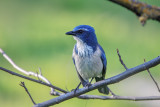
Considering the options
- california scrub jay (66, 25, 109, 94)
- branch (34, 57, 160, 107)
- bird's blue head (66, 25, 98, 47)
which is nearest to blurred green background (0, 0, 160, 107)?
california scrub jay (66, 25, 109, 94)

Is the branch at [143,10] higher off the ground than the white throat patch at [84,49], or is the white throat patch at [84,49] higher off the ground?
the branch at [143,10]

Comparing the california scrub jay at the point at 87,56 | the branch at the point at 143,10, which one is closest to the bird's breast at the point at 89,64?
the california scrub jay at the point at 87,56

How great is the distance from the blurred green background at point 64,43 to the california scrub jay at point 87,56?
79.4 inches

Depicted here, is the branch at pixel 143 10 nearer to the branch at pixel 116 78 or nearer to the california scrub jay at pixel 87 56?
the branch at pixel 116 78

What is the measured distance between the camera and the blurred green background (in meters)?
7.30

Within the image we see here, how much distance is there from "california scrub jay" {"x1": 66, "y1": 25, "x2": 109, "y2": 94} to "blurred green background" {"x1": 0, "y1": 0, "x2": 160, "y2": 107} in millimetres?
2016

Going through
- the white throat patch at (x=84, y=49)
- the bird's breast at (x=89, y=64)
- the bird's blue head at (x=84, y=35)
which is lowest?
the bird's breast at (x=89, y=64)

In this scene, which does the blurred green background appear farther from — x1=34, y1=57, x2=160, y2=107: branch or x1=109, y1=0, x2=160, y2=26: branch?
x1=109, y1=0, x2=160, y2=26: branch

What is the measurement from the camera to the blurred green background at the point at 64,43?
7297 millimetres

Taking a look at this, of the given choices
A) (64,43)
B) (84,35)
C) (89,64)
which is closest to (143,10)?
(89,64)

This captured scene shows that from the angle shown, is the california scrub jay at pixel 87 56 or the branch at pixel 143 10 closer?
the branch at pixel 143 10

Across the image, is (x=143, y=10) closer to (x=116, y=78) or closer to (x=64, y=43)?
(x=116, y=78)

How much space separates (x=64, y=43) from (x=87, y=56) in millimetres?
4295

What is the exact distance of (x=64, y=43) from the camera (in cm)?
869
